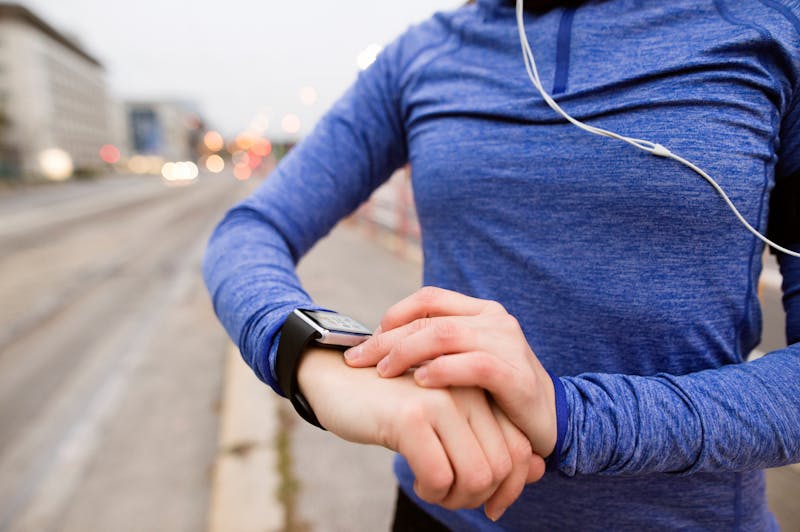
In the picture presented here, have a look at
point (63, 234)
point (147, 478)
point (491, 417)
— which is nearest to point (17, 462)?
point (147, 478)

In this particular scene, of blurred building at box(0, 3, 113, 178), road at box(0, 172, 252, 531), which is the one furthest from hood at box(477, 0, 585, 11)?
blurred building at box(0, 3, 113, 178)

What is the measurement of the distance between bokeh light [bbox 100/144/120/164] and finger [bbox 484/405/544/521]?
250 feet

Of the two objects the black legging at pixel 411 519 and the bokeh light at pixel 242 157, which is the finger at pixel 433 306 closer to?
the black legging at pixel 411 519

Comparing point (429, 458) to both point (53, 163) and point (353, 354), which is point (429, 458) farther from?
point (53, 163)

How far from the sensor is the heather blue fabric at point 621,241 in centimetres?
58

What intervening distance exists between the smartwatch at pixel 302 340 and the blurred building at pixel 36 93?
1938 inches

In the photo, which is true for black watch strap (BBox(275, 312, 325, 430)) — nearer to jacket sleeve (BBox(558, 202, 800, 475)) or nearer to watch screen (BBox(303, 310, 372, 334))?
watch screen (BBox(303, 310, 372, 334))

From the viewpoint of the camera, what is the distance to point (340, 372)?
0.60 metres

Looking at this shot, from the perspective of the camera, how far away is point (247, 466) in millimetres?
2303

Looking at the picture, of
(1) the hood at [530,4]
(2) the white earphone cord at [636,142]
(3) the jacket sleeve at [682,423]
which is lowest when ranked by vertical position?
(3) the jacket sleeve at [682,423]

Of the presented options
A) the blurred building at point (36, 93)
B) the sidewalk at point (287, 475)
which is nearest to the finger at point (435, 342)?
the sidewalk at point (287, 475)

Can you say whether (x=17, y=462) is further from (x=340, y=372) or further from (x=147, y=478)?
→ (x=340, y=372)

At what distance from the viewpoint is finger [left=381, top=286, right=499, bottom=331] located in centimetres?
56

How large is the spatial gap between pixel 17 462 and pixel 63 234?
9599 millimetres
